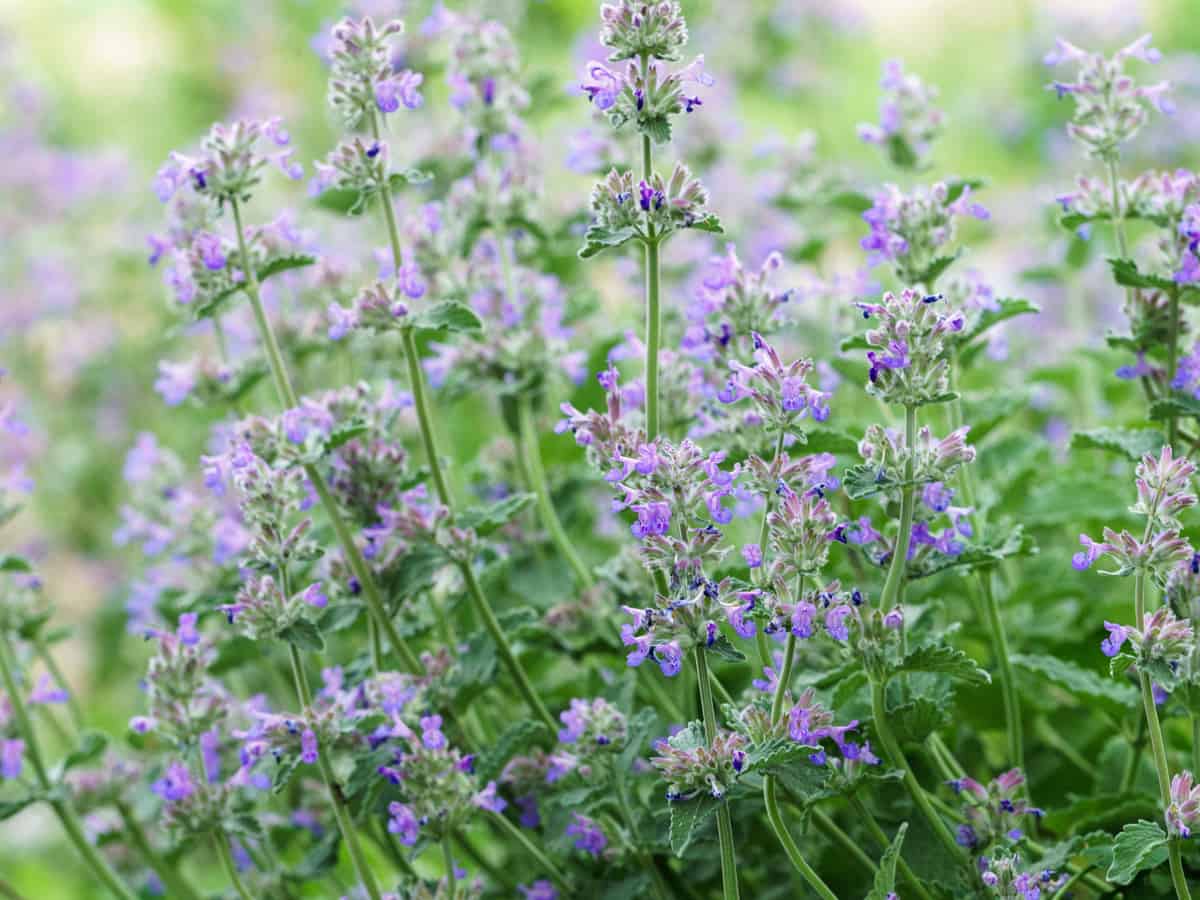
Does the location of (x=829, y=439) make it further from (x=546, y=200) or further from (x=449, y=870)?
(x=546, y=200)

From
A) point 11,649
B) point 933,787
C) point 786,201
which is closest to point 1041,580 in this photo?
point 933,787

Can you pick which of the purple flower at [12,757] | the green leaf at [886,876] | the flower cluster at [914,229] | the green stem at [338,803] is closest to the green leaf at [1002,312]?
the flower cluster at [914,229]

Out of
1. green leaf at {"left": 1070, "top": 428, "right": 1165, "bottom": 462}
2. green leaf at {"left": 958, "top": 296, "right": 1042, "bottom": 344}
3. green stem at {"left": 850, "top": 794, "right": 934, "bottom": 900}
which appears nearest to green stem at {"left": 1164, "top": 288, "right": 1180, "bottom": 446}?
green leaf at {"left": 1070, "top": 428, "right": 1165, "bottom": 462}

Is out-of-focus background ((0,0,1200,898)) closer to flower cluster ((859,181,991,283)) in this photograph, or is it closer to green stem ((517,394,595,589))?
flower cluster ((859,181,991,283))

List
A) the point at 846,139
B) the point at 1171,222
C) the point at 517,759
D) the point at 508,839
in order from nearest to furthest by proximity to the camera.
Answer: the point at 1171,222
the point at 517,759
the point at 508,839
the point at 846,139

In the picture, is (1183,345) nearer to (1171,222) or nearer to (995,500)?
(1171,222)

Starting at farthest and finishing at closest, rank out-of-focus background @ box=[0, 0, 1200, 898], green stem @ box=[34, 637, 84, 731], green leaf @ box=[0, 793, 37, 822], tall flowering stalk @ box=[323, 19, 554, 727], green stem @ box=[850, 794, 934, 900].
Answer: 1. out-of-focus background @ box=[0, 0, 1200, 898]
2. green stem @ box=[34, 637, 84, 731]
3. green leaf @ box=[0, 793, 37, 822]
4. tall flowering stalk @ box=[323, 19, 554, 727]
5. green stem @ box=[850, 794, 934, 900]
